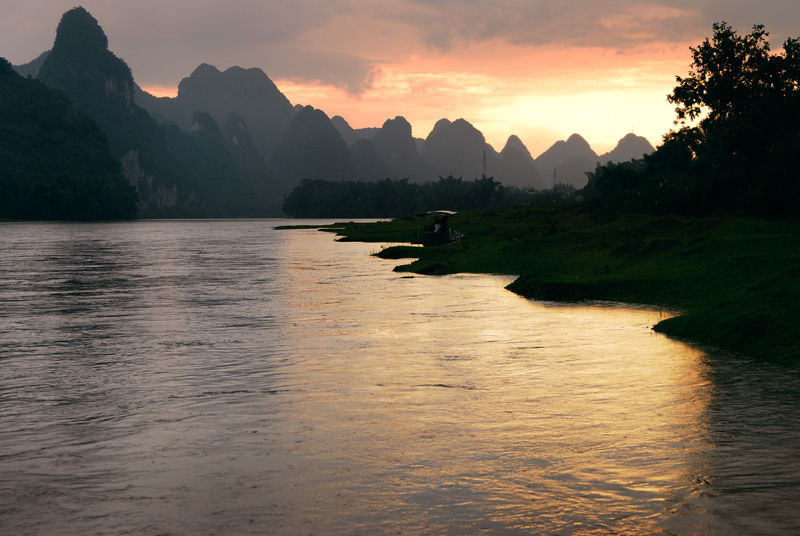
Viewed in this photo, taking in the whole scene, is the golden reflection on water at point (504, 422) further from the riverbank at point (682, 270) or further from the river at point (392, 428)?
the riverbank at point (682, 270)

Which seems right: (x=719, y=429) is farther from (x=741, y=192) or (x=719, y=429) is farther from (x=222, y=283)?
(x=741, y=192)

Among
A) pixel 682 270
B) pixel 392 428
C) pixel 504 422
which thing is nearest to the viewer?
pixel 392 428

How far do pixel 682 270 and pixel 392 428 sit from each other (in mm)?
19996

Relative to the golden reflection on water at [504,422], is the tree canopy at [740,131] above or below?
above

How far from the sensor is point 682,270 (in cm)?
2820

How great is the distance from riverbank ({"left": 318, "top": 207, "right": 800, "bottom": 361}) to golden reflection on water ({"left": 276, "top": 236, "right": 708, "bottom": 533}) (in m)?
1.71

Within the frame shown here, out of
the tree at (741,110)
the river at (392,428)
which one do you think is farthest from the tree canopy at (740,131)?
the river at (392,428)

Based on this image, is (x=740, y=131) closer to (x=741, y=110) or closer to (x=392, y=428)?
(x=741, y=110)

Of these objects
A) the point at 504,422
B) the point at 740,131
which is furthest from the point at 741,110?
the point at 504,422

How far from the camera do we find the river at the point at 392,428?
26.1ft

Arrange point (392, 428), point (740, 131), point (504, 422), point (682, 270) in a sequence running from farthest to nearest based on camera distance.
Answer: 1. point (740, 131)
2. point (682, 270)
3. point (504, 422)
4. point (392, 428)

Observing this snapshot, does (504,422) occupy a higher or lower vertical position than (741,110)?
lower

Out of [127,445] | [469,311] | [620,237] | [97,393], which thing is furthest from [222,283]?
[127,445]

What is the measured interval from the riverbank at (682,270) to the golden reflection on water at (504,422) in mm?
1706
